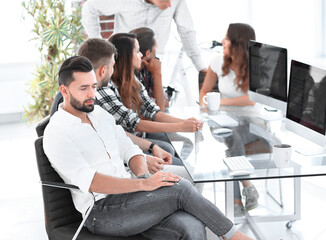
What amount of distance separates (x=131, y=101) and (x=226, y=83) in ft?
2.82

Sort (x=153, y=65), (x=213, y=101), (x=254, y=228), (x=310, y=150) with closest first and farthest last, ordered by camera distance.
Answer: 1. (x=310, y=150)
2. (x=254, y=228)
3. (x=213, y=101)
4. (x=153, y=65)

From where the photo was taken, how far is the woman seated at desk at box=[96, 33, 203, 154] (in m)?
3.04

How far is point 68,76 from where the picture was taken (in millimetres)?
2354

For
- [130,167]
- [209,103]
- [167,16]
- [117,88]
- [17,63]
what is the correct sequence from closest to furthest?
[130,167] → [117,88] → [209,103] → [167,16] → [17,63]

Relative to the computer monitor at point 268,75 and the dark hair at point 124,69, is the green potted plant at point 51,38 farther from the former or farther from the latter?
the computer monitor at point 268,75

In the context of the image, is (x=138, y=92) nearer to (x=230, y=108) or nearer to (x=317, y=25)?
(x=230, y=108)

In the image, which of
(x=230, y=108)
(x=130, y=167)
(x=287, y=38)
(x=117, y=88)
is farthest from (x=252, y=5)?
(x=130, y=167)

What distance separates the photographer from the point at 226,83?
12.4ft

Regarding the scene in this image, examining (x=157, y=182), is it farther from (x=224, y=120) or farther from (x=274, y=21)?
(x=274, y=21)

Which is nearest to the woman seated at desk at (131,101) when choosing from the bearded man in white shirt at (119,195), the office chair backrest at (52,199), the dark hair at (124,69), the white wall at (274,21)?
the dark hair at (124,69)

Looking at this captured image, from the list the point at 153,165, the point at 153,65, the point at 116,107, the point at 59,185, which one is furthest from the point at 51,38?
the point at 59,185

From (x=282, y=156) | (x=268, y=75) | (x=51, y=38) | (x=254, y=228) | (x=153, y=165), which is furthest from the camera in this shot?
(x=51, y=38)

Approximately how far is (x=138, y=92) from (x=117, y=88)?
159 millimetres

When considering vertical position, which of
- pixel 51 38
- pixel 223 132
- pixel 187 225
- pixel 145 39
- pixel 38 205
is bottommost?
pixel 38 205
